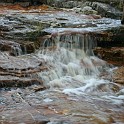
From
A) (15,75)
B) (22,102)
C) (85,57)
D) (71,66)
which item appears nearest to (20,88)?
(15,75)

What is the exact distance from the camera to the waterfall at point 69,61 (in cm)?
→ 874

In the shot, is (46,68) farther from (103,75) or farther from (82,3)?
(82,3)

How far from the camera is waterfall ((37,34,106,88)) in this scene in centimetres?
874

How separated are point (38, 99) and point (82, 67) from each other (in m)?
2.88

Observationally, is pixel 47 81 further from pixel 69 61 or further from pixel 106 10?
pixel 106 10

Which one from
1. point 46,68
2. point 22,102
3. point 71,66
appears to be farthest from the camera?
point 71,66

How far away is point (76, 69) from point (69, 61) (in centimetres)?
70

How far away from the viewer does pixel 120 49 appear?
1088 centimetres

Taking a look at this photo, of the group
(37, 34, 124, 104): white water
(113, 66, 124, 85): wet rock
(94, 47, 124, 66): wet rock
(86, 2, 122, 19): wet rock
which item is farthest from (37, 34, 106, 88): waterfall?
(86, 2, 122, 19): wet rock

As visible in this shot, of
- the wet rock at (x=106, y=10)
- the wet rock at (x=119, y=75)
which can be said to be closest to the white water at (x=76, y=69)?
the wet rock at (x=119, y=75)

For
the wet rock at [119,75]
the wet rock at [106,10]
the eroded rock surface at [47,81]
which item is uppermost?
the wet rock at [106,10]

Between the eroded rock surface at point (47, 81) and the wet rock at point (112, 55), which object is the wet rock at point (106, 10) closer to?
the eroded rock surface at point (47, 81)

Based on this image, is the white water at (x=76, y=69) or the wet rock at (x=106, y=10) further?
the wet rock at (x=106, y=10)

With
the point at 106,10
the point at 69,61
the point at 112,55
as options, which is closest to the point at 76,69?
the point at 69,61
